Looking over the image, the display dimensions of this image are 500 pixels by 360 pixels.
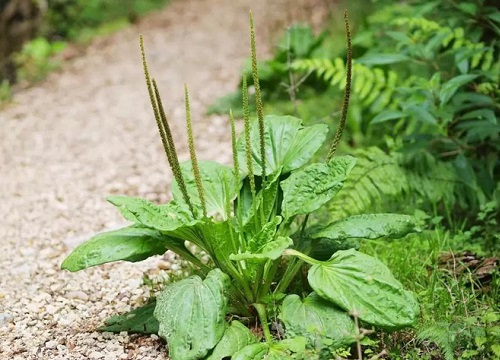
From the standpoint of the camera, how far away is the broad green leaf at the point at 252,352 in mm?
2484

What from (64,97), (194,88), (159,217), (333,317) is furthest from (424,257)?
(64,97)

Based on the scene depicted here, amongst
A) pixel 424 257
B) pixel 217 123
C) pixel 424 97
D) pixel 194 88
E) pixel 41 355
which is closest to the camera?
pixel 41 355

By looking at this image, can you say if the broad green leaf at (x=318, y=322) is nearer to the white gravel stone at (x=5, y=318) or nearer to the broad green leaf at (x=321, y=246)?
the broad green leaf at (x=321, y=246)

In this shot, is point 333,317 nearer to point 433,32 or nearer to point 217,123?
point 433,32

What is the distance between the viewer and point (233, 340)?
8.46 feet

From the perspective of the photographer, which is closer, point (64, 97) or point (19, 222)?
point (19, 222)

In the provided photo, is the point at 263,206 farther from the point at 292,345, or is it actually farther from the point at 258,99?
the point at 292,345

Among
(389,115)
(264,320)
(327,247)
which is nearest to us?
(264,320)

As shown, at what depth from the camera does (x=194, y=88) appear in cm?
632

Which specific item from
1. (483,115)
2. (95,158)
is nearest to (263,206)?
(483,115)

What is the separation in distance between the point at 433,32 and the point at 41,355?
288 centimetres

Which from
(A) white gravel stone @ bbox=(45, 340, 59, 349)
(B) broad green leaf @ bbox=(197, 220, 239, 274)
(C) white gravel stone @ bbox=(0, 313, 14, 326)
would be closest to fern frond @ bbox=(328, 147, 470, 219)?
(B) broad green leaf @ bbox=(197, 220, 239, 274)

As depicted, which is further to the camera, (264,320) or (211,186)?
(211,186)

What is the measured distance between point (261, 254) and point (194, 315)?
1.12 ft
